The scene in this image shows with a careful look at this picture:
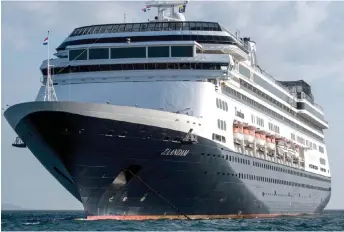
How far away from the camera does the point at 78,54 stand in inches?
1592

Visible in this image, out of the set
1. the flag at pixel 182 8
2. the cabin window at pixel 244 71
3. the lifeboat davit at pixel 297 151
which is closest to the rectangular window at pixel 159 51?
the cabin window at pixel 244 71

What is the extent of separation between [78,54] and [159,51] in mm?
4612

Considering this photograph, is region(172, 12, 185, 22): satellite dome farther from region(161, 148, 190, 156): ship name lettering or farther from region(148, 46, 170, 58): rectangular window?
region(161, 148, 190, 156): ship name lettering

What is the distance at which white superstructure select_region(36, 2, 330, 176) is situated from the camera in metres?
38.2

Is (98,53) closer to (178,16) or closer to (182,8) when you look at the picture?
(178,16)

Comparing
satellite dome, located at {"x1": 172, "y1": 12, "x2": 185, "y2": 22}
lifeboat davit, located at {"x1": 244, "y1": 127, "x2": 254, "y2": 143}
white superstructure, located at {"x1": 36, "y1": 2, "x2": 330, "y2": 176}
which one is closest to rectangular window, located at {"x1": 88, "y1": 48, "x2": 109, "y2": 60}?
white superstructure, located at {"x1": 36, "y1": 2, "x2": 330, "y2": 176}

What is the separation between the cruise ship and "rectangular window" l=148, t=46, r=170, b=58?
0.18 feet

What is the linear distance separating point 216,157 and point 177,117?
3671 mm

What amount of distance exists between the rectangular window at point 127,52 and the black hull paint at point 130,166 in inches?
252

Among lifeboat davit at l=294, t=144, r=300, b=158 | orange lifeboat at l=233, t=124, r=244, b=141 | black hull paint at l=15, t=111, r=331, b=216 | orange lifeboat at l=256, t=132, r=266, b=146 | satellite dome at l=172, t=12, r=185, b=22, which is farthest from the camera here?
lifeboat davit at l=294, t=144, r=300, b=158

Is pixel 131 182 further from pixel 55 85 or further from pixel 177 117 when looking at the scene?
pixel 55 85

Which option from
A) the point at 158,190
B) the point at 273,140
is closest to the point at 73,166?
the point at 158,190

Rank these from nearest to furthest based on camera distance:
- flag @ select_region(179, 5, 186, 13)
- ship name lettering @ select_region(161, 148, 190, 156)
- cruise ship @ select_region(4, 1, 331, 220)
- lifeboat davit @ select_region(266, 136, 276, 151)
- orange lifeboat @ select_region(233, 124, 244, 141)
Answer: cruise ship @ select_region(4, 1, 331, 220) → ship name lettering @ select_region(161, 148, 190, 156) → orange lifeboat @ select_region(233, 124, 244, 141) → flag @ select_region(179, 5, 186, 13) → lifeboat davit @ select_region(266, 136, 276, 151)

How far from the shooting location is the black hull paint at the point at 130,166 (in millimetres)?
32781
